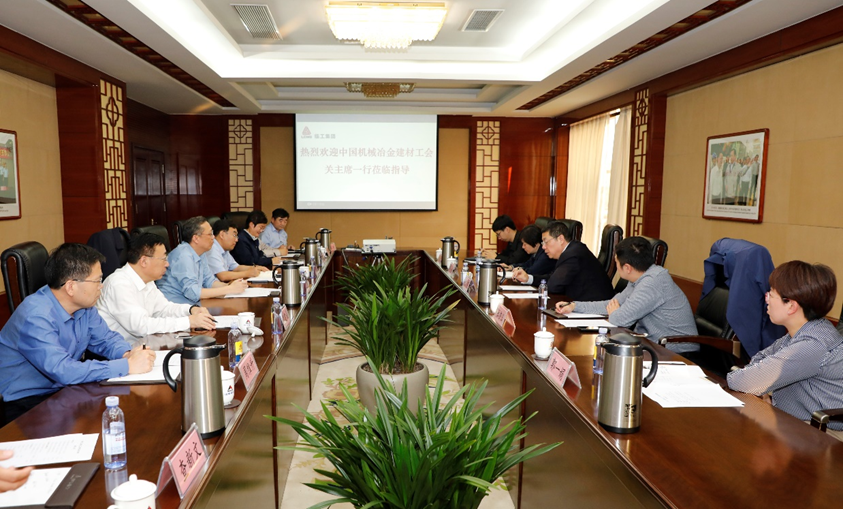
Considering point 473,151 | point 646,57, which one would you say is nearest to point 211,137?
point 473,151

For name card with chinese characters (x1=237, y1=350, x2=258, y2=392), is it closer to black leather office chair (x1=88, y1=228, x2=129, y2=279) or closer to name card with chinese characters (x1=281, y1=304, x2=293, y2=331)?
name card with chinese characters (x1=281, y1=304, x2=293, y2=331)

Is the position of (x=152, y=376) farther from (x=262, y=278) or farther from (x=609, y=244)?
A: (x=609, y=244)

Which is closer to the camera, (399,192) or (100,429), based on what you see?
(100,429)

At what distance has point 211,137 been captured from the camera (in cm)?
809

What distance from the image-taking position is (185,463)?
3.97 feet

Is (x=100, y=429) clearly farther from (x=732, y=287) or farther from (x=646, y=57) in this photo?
(x=646, y=57)

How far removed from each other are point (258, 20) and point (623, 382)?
4.26 m

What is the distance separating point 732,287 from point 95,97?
5.22 metres

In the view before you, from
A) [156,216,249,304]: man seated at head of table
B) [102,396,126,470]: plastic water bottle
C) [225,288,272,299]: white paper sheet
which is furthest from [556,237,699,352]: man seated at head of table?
[102,396,126,470]: plastic water bottle

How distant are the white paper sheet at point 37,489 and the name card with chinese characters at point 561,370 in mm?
1343

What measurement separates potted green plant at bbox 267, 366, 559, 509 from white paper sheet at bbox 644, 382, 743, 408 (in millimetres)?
573

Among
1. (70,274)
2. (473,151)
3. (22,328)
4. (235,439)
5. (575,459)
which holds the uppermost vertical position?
(473,151)

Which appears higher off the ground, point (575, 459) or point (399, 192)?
point (399, 192)

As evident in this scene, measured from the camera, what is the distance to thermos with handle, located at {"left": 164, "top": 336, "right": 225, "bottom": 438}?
1395mm
